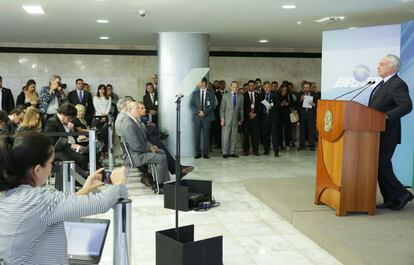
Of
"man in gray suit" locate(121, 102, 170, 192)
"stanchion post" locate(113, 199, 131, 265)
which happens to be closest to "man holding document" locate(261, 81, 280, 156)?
"man in gray suit" locate(121, 102, 170, 192)

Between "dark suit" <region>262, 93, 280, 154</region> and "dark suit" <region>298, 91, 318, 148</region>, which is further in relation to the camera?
"dark suit" <region>298, 91, 318, 148</region>

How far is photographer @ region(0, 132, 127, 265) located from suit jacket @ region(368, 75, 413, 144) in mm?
3527

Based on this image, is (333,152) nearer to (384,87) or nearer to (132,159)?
(384,87)

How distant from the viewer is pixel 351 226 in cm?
439

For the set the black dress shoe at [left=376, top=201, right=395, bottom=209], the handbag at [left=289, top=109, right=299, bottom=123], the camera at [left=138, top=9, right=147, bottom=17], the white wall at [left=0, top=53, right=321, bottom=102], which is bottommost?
the black dress shoe at [left=376, top=201, right=395, bottom=209]

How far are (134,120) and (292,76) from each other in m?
8.56

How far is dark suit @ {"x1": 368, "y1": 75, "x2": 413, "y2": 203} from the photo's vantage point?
4.58 m

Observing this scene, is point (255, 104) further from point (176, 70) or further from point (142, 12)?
point (142, 12)

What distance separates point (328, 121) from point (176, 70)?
547 cm

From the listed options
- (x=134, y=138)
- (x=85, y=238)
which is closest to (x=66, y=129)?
(x=134, y=138)

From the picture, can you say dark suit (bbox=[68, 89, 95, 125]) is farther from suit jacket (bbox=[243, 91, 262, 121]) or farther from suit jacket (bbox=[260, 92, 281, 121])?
suit jacket (bbox=[260, 92, 281, 121])

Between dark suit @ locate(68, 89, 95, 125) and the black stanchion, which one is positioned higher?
dark suit @ locate(68, 89, 95, 125)

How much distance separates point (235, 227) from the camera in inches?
193

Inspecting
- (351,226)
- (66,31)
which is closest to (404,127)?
(351,226)
